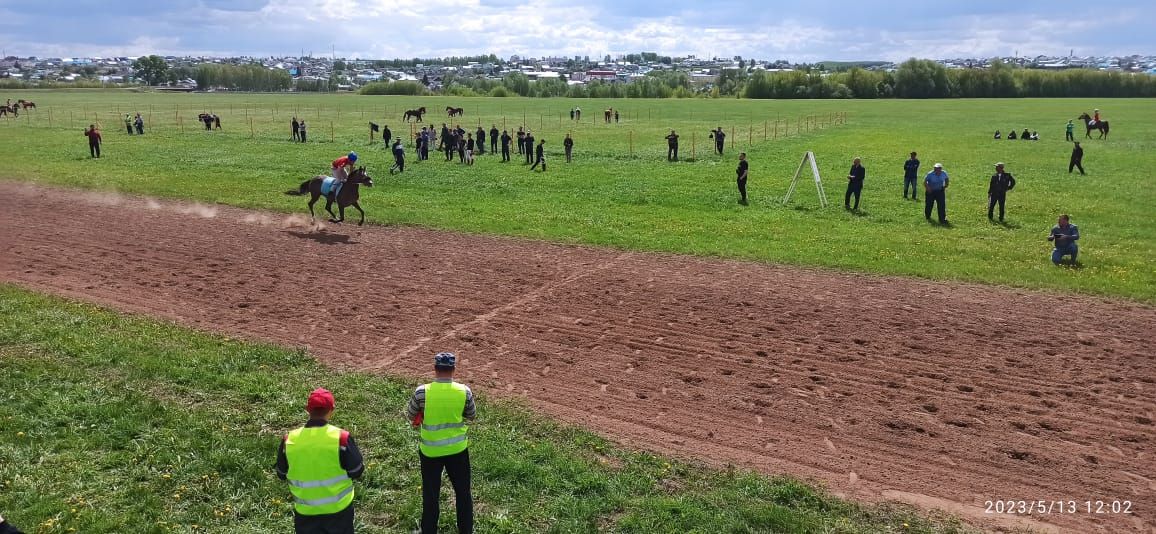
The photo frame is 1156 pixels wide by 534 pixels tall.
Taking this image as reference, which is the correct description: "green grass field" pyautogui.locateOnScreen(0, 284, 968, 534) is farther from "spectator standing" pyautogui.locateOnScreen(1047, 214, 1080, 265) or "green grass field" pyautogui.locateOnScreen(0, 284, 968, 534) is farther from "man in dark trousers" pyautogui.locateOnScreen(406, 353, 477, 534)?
"spectator standing" pyautogui.locateOnScreen(1047, 214, 1080, 265)

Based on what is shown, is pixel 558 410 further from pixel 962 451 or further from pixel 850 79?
pixel 850 79

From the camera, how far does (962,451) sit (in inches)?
341

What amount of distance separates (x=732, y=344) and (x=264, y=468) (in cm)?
699

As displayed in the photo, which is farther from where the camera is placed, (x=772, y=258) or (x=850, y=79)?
(x=850, y=79)

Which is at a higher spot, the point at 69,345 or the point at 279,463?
the point at 279,463

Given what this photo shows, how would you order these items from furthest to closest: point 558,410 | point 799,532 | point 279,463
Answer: point 558,410 → point 799,532 → point 279,463

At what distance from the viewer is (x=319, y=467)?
18.1 feet

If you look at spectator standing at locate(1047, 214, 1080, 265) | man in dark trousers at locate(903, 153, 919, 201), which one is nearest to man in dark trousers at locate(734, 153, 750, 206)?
man in dark trousers at locate(903, 153, 919, 201)

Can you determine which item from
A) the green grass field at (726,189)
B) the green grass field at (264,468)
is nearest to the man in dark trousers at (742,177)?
the green grass field at (726,189)

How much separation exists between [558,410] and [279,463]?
15.1 feet

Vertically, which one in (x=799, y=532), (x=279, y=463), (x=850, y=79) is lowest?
(x=799, y=532)

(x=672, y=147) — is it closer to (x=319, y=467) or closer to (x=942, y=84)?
(x=319, y=467)

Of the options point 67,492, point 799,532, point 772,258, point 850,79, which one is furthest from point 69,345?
point 850,79

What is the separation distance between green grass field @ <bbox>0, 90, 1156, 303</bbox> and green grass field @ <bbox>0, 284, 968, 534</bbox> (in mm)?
10096
